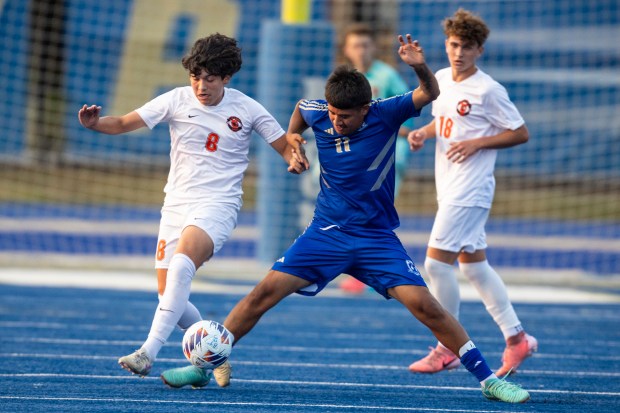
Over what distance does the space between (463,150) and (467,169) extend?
0.52 ft

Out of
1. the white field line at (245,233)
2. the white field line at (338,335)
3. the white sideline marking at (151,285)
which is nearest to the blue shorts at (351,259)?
the white field line at (338,335)

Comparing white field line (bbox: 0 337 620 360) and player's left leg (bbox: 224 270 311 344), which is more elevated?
player's left leg (bbox: 224 270 311 344)

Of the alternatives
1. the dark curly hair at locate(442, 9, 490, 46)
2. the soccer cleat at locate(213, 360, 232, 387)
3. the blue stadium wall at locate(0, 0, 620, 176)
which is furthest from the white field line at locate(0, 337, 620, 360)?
the blue stadium wall at locate(0, 0, 620, 176)

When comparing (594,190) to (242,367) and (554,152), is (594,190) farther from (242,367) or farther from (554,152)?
(242,367)

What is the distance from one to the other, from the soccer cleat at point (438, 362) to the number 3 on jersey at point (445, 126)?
1.25m

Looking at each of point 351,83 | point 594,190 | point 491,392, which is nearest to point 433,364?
point 491,392

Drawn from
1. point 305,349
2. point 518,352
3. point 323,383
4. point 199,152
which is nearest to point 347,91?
point 199,152

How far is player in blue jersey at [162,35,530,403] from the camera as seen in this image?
208 inches

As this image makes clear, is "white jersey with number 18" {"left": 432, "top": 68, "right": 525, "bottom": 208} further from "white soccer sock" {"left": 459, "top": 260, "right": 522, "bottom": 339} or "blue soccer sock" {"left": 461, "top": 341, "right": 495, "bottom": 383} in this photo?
"blue soccer sock" {"left": 461, "top": 341, "right": 495, "bottom": 383}

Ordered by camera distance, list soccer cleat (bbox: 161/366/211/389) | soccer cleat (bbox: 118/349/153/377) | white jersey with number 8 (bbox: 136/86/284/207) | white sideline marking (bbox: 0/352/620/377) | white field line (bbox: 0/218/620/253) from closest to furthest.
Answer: soccer cleat (bbox: 118/349/153/377) → soccer cleat (bbox: 161/366/211/389) → white jersey with number 8 (bbox: 136/86/284/207) → white sideline marking (bbox: 0/352/620/377) → white field line (bbox: 0/218/620/253)

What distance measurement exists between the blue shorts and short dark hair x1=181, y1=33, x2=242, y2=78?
99cm

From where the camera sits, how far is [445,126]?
20.8ft

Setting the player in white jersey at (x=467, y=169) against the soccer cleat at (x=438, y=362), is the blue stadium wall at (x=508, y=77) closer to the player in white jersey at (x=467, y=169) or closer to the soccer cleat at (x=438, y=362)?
the player in white jersey at (x=467, y=169)

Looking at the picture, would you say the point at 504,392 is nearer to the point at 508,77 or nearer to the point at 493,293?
the point at 493,293
